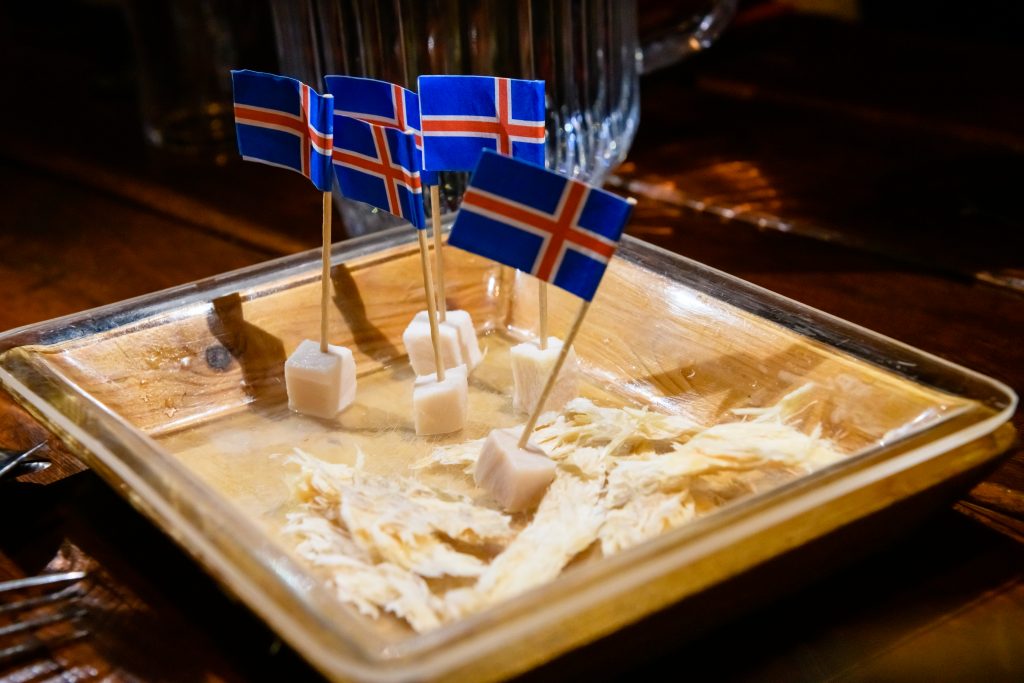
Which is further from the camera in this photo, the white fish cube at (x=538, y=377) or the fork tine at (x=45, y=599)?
the white fish cube at (x=538, y=377)

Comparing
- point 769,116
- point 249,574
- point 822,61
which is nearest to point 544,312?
point 249,574

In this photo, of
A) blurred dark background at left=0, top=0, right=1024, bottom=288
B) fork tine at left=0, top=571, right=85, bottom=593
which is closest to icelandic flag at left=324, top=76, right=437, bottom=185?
fork tine at left=0, top=571, right=85, bottom=593

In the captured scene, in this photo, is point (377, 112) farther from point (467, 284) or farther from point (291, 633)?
point (291, 633)

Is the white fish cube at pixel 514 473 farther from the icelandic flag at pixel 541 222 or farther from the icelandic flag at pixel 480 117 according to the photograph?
the icelandic flag at pixel 480 117

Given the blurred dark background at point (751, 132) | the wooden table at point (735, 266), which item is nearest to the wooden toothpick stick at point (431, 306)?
the wooden table at point (735, 266)

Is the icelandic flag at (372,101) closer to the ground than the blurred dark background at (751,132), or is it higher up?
higher up

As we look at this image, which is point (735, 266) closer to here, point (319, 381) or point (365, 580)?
point (319, 381)

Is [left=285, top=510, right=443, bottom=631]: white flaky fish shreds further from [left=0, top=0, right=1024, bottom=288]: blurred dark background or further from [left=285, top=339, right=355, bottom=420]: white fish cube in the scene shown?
[left=0, top=0, right=1024, bottom=288]: blurred dark background
